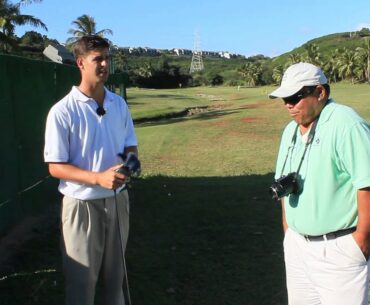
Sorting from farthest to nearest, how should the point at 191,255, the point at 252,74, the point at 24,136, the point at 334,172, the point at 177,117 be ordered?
the point at 252,74, the point at 177,117, the point at 24,136, the point at 191,255, the point at 334,172

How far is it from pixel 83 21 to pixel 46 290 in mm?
66613

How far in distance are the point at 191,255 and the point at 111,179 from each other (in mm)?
3453

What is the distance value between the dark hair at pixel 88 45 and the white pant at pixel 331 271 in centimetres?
170

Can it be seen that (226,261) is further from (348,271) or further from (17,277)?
(348,271)

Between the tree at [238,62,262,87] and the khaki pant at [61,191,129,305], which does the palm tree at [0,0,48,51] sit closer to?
the khaki pant at [61,191,129,305]

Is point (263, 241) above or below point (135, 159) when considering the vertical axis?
below

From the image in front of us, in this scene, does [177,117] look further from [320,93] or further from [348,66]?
[348,66]

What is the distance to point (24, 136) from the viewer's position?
732 cm

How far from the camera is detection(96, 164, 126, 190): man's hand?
10.9 feet

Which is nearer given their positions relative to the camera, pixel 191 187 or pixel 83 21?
pixel 191 187

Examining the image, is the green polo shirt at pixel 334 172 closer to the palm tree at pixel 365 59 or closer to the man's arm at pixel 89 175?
the man's arm at pixel 89 175

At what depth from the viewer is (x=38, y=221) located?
294 inches

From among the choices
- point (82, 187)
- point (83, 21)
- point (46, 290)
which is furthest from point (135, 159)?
point (83, 21)

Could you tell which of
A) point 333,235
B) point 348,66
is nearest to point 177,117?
point 333,235
